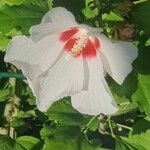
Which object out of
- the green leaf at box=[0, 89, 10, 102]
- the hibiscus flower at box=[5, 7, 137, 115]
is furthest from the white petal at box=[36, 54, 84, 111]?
the green leaf at box=[0, 89, 10, 102]

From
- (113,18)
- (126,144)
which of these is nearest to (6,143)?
(126,144)

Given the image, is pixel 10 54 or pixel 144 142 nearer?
pixel 10 54

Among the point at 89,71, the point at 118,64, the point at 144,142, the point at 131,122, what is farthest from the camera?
the point at 131,122

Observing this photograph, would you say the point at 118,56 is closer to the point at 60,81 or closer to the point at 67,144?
the point at 60,81

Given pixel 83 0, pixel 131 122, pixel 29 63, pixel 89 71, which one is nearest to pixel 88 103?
pixel 89 71

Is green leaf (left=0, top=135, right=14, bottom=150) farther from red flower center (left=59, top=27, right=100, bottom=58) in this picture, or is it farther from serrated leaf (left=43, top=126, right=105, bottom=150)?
red flower center (left=59, top=27, right=100, bottom=58)

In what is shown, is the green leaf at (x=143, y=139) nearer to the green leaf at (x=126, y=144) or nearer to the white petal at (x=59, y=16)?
the green leaf at (x=126, y=144)

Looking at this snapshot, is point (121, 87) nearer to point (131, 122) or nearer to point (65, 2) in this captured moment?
point (65, 2)
